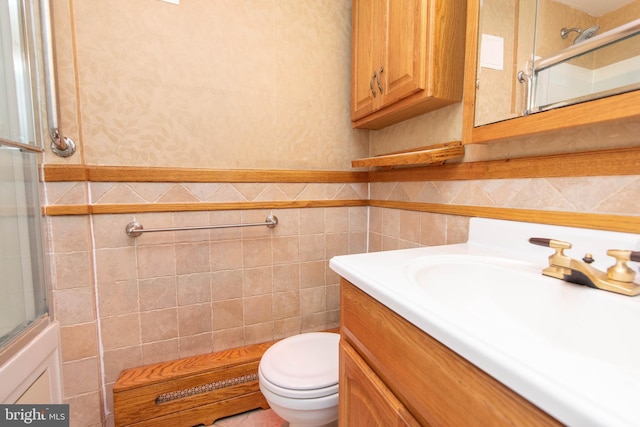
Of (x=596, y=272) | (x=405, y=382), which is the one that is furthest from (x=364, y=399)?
(x=596, y=272)

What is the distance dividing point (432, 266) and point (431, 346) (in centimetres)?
32

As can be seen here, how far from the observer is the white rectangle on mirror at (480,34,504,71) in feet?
2.75

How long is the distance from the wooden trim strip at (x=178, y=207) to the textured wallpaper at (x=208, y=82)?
0.60 feet

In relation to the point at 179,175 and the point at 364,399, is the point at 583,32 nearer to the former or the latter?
the point at 364,399

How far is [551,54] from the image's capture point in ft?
2.39

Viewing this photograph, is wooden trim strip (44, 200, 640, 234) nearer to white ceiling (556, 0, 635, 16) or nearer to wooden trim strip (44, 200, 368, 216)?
wooden trim strip (44, 200, 368, 216)

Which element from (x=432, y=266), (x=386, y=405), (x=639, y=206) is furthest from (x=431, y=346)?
(x=639, y=206)

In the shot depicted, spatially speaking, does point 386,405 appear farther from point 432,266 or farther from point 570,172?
point 570,172

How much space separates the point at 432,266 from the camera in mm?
724

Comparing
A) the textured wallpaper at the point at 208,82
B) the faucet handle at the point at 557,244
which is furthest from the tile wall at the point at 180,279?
the faucet handle at the point at 557,244

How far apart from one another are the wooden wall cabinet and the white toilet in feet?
3.45

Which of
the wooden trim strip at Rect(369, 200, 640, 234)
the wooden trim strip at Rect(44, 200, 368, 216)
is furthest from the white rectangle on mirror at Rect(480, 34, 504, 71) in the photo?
the wooden trim strip at Rect(44, 200, 368, 216)

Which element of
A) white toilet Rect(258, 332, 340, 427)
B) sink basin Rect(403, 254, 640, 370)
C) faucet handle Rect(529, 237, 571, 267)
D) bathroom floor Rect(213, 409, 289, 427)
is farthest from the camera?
bathroom floor Rect(213, 409, 289, 427)

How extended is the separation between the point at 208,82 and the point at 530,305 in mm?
1424
